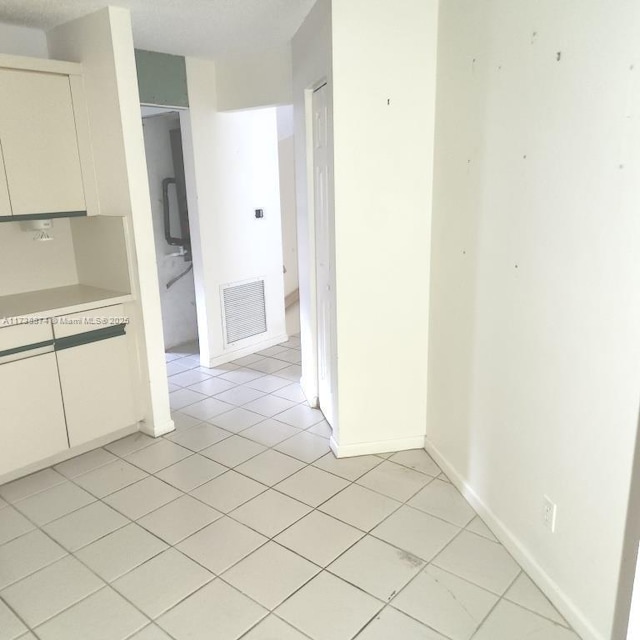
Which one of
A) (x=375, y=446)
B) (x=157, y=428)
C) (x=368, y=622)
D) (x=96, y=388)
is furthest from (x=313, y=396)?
(x=368, y=622)

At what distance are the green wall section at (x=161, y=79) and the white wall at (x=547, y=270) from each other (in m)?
2.24

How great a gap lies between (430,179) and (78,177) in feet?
6.49

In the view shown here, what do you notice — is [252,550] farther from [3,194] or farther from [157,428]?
[3,194]

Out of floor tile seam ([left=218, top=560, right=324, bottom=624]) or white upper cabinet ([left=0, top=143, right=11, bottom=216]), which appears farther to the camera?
white upper cabinet ([left=0, top=143, right=11, bottom=216])

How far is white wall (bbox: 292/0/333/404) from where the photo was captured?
107 inches

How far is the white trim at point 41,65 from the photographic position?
2.75 metres

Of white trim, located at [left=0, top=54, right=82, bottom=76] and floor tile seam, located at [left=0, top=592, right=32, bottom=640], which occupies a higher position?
white trim, located at [left=0, top=54, right=82, bottom=76]

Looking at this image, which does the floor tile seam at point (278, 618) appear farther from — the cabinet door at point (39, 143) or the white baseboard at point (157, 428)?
the cabinet door at point (39, 143)

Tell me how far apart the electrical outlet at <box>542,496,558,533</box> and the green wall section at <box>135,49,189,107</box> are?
3581mm

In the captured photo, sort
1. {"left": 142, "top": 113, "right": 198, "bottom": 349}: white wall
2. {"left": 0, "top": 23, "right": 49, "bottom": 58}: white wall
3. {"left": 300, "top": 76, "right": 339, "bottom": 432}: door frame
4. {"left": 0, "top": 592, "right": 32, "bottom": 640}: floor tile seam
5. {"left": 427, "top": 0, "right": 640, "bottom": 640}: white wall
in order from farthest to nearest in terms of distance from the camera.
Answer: {"left": 142, "top": 113, "right": 198, "bottom": 349}: white wall → {"left": 300, "top": 76, "right": 339, "bottom": 432}: door frame → {"left": 0, "top": 23, "right": 49, "bottom": 58}: white wall → {"left": 0, "top": 592, "right": 32, "bottom": 640}: floor tile seam → {"left": 427, "top": 0, "right": 640, "bottom": 640}: white wall

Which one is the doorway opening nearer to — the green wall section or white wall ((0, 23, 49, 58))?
the green wall section

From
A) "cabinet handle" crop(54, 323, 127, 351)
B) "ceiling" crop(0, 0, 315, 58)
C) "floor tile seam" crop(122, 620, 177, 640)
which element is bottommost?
"floor tile seam" crop(122, 620, 177, 640)

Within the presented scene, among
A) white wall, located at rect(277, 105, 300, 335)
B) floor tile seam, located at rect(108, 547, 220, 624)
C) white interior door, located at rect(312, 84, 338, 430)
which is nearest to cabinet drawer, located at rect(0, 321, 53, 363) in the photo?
floor tile seam, located at rect(108, 547, 220, 624)

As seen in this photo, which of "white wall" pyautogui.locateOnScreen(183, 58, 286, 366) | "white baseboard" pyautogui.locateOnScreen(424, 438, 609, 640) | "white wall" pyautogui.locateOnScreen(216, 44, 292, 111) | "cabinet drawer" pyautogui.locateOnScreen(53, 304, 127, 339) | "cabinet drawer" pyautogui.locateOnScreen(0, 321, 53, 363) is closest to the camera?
"white baseboard" pyautogui.locateOnScreen(424, 438, 609, 640)
